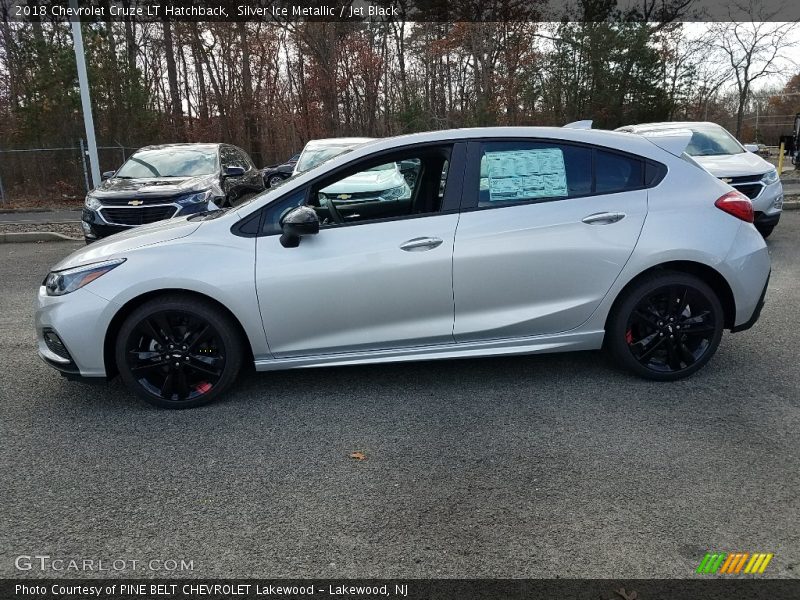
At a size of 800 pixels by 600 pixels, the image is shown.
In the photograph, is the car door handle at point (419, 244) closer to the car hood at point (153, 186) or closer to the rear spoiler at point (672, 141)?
the rear spoiler at point (672, 141)

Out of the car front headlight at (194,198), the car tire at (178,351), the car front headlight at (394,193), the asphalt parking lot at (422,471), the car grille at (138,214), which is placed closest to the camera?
the asphalt parking lot at (422,471)

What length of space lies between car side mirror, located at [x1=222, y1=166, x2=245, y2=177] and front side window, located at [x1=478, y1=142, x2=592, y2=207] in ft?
23.9

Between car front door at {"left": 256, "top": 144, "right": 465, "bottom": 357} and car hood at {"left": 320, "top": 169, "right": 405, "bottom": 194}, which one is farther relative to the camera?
car hood at {"left": 320, "top": 169, "right": 405, "bottom": 194}

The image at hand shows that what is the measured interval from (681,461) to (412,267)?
72.1 inches

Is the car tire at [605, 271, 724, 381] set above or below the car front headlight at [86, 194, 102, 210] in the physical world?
below

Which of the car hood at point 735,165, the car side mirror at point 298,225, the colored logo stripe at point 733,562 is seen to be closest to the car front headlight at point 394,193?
the car side mirror at point 298,225

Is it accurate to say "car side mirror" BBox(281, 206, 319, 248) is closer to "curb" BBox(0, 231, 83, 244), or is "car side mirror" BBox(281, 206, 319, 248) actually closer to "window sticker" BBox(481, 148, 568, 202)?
"window sticker" BBox(481, 148, 568, 202)

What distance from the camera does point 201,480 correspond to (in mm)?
3256

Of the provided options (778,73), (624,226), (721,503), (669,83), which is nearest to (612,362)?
(624,226)

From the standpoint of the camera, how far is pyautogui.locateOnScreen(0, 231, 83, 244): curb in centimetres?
1185

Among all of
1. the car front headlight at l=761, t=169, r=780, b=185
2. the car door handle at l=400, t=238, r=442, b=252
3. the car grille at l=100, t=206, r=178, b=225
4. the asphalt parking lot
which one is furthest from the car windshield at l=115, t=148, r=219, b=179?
the car front headlight at l=761, t=169, r=780, b=185

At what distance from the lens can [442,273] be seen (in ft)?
13.2

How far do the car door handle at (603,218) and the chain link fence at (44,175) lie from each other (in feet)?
56.0

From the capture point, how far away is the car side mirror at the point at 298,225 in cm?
393
